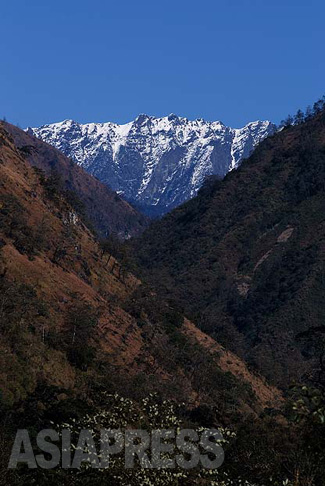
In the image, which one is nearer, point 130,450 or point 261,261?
point 130,450

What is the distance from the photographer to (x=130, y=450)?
19547 millimetres

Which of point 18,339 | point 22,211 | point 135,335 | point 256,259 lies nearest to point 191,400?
point 135,335

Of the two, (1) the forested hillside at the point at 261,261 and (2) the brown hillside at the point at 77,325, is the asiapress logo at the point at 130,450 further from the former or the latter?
(1) the forested hillside at the point at 261,261

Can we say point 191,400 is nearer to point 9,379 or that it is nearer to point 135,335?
point 135,335

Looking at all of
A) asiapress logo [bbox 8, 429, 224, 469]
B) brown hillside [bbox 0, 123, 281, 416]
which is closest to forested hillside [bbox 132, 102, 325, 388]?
brown hillside [bbox 0, 123, 281, 416]

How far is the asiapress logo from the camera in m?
19.5

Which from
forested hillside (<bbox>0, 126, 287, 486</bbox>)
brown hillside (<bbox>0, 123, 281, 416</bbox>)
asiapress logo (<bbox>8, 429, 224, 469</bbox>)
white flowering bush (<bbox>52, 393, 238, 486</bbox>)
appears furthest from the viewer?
brown hillside (<bbox>0, 123, 281, 416</bbox>)

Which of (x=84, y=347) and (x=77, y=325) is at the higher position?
(x=77, y=325)

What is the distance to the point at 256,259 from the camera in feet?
544

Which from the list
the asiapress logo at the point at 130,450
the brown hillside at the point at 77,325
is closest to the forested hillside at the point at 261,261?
the brown hillside at the point at 77,325

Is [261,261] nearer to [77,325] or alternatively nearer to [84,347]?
[77,325]

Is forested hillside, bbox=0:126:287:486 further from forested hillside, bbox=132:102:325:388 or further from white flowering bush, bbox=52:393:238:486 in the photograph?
forested hillside, bbox=132:102:325:388

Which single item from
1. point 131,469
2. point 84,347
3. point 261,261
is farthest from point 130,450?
point 261,261

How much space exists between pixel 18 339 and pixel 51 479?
28261 millimetres
